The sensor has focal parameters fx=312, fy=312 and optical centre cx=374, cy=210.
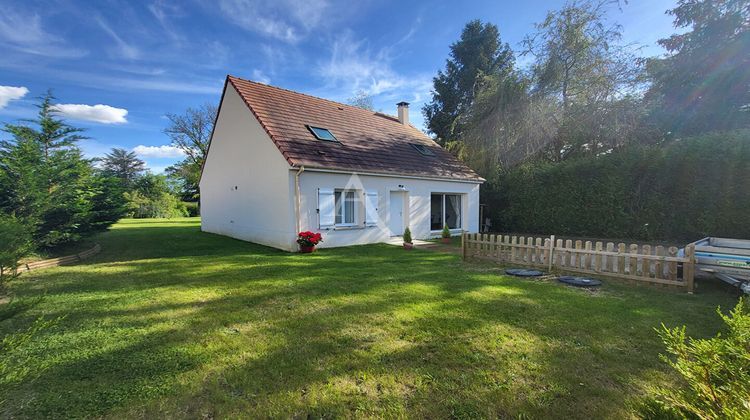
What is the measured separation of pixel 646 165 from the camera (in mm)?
11406

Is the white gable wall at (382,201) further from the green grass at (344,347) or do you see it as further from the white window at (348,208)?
the green grass at (344,347)

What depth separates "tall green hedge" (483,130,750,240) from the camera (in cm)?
953

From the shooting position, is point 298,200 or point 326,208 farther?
point 326,208

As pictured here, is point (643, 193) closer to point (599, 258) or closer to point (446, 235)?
point (446, 235)

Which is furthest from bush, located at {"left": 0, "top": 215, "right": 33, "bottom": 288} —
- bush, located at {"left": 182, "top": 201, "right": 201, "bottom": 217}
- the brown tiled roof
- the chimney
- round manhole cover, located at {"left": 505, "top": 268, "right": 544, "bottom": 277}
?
bush, located at {"left": 182, "top": 201, "right": 201, "bottom": 217}

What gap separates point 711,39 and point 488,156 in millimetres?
10828

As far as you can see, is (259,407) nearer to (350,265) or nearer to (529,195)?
(350,265)

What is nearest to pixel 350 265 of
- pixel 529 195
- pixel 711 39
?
pixel 529 195

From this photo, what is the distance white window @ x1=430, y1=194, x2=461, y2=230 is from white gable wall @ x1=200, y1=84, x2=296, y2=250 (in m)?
6.87

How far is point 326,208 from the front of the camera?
1070cm

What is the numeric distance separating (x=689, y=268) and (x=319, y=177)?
910cm

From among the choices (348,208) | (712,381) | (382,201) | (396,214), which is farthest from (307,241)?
(712,381)

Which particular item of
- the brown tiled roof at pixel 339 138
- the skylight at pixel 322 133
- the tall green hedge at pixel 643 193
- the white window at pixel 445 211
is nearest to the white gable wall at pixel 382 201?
the white window at pixel 445 211

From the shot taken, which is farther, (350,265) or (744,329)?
(350,265)
